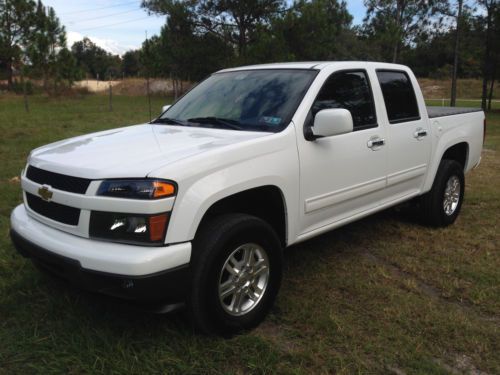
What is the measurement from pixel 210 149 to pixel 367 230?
2.87 metres

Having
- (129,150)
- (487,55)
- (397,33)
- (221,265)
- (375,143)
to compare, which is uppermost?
(397,33)

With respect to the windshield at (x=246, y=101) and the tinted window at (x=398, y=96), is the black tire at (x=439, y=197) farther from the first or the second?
the windshield at (x=246, y=101)

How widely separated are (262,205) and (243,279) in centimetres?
55

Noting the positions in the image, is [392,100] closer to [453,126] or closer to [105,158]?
[453,126]

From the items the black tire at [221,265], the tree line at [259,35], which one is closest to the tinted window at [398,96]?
the black tire at [221,265]

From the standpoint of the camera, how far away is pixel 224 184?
279 cm

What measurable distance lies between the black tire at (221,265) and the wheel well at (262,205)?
0.56 feet

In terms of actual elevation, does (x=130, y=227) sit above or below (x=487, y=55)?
below

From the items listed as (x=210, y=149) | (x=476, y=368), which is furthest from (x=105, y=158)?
(x=476, y=368)

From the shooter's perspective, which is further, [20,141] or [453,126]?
[20,141]

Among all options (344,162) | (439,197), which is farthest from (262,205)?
Result: (439,197)

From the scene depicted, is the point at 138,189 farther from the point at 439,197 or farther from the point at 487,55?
the point at 487,55

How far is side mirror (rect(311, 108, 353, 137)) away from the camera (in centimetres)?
320

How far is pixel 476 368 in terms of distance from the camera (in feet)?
9.00
